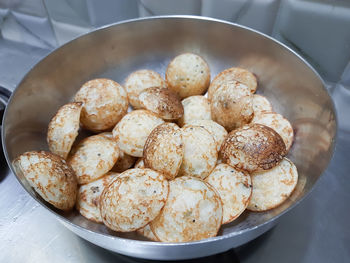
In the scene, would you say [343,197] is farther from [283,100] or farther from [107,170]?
[107,170]

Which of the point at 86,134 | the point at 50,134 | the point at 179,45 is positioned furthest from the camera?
the point at 179,45

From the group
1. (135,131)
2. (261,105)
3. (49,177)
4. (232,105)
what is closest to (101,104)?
(135,131)

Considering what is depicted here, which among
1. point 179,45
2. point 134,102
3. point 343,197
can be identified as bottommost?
point 343,197

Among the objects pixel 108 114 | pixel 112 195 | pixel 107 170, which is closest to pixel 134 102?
pixel 108 114

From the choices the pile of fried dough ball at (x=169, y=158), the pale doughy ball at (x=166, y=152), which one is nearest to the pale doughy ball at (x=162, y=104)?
the pile of fried dough ball at (x=169, y=158)

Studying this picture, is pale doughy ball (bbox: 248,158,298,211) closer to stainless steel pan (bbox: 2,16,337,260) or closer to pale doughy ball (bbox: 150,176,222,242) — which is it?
stainless steel pan (bbox: 2,16,337,260)

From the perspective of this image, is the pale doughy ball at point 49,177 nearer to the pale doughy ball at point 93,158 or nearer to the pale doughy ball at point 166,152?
the pale doughy ball at point 93,158
